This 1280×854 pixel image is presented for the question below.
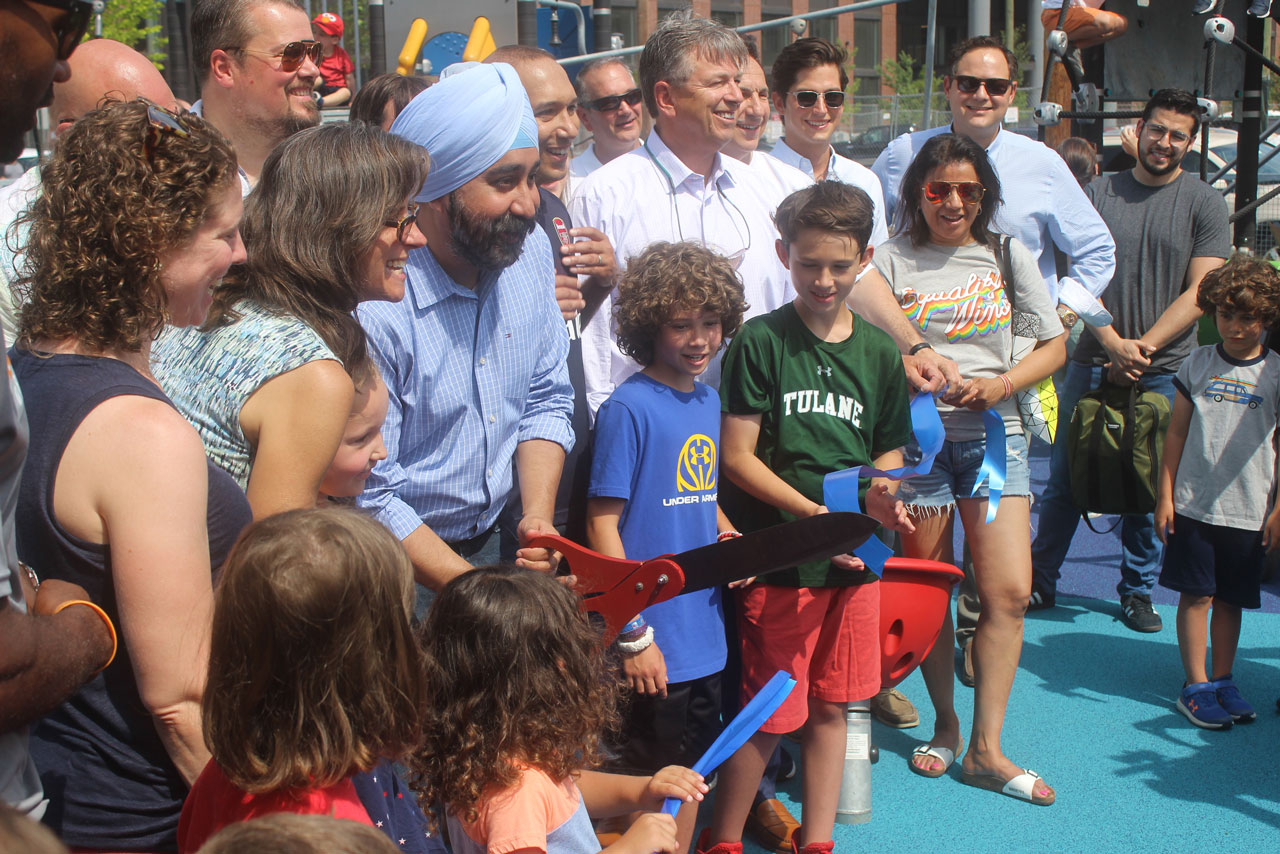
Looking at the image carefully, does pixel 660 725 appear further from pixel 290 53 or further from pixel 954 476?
pixel 290 53

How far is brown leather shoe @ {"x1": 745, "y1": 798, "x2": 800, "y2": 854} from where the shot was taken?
3316mm

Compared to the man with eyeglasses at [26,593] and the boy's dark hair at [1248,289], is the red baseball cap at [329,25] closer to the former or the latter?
the boy's dark hair at [1248,289]

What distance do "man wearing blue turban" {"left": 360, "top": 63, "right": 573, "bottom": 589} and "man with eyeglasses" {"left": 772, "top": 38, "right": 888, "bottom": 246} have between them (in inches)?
74.0

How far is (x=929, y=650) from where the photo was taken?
3553 mm

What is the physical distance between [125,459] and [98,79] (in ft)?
6.59

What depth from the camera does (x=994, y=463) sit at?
3.52m

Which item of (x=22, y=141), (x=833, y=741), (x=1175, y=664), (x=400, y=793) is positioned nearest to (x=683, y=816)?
(x=833, y=741)

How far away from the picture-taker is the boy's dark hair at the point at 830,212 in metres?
3.10

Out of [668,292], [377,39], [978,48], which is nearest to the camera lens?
[668,292]

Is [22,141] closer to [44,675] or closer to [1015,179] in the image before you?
[44,675]

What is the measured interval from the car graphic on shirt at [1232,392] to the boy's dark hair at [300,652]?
357cm

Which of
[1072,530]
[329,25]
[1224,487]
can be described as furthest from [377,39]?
[1224,487]

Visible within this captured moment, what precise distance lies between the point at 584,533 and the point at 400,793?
125cm

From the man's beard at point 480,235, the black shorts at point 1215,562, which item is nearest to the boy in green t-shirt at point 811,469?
the man's beard at point 480,235
